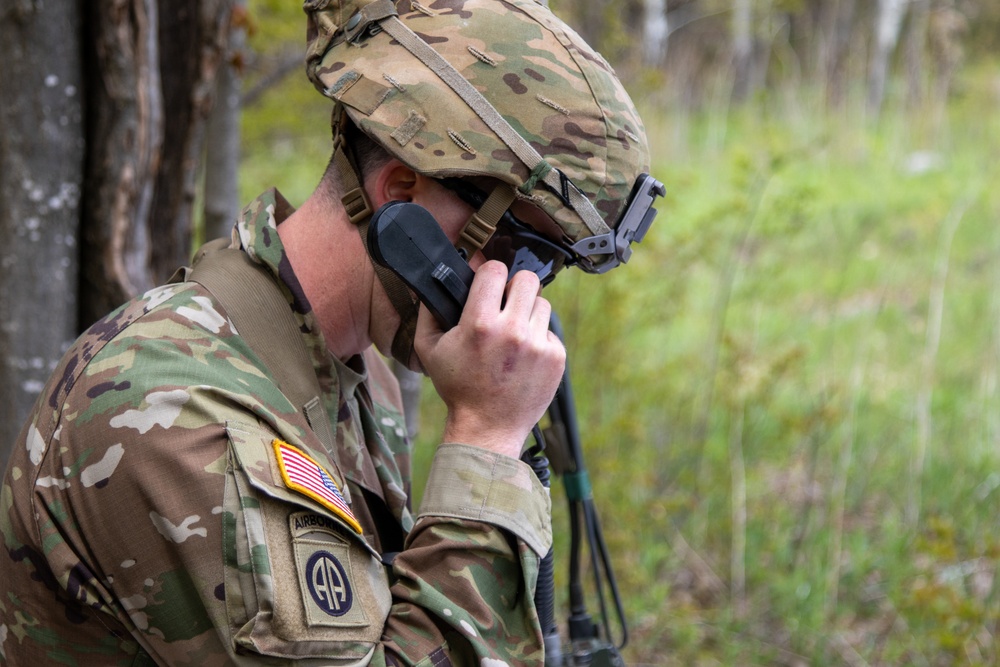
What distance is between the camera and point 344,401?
177 centimetres

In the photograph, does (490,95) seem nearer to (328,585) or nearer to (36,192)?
(328,585)

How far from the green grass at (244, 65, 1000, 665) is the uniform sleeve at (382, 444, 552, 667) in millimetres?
1943

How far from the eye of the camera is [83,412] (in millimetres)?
1287

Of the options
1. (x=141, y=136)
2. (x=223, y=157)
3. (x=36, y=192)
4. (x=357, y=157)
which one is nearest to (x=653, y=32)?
(x=223, y=157)

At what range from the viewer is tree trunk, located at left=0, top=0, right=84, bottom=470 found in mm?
2125

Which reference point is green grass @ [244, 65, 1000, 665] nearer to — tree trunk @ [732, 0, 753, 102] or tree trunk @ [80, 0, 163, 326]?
tree trunk @ [80, 0, 163, 326]

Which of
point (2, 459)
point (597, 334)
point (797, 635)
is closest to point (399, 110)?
point (2, 459)

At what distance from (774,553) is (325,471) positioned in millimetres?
2956

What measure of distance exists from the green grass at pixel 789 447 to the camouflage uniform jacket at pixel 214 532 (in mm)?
2046

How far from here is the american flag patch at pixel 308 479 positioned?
1.25 m

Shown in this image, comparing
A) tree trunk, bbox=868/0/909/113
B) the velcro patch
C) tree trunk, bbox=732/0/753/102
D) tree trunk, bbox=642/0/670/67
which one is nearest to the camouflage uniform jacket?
the velcro patch

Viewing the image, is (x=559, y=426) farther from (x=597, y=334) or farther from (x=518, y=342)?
(x=597, y=334)

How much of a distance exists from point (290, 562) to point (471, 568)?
27cm

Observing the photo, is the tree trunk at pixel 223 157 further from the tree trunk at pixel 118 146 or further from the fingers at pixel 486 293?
the fingers at pixel 486 293
